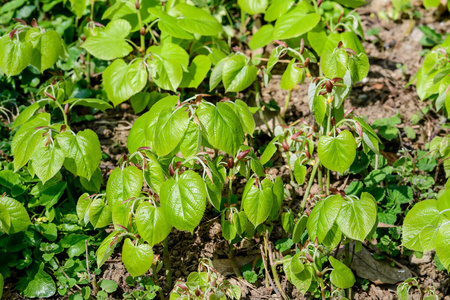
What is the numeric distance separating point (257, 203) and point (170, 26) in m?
1.30

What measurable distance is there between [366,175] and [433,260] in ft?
1.95

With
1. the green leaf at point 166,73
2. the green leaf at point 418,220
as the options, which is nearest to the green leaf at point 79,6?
the green leaf at point 166,73

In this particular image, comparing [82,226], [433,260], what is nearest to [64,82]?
[82,226]

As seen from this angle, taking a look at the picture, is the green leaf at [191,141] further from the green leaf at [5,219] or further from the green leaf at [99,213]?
the green leaf at [5,219]

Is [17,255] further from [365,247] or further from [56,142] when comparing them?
[365,247]

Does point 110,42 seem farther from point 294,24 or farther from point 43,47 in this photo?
point 294,24

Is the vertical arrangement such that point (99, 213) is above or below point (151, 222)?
below

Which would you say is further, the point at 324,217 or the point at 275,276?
the point at 275,276

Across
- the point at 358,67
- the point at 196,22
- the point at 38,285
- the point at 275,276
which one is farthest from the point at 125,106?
the point at 358,67

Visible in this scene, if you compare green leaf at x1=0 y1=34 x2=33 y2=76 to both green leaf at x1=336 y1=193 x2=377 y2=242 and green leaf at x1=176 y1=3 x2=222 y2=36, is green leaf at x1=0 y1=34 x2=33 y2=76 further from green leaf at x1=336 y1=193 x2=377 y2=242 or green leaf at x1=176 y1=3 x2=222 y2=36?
green leaf at x1=336 y1=193 x2=377 y2=242

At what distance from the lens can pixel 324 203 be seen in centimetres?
193

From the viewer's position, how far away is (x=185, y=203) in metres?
1.78

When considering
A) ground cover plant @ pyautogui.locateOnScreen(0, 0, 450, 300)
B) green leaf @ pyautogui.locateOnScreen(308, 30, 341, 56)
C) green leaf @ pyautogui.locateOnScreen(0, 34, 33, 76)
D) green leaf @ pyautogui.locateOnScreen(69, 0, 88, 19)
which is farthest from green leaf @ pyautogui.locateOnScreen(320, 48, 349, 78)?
green leaf @ pyautogui.locateOnScreen(69, 0, 88, 19)

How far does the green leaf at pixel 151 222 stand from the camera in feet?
6.03
